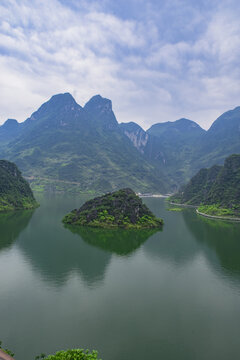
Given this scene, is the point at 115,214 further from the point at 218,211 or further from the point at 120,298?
the point at 218,211

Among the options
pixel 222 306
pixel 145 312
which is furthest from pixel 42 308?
pixel 222 306

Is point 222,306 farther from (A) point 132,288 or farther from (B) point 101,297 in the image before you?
(B) point 101,297

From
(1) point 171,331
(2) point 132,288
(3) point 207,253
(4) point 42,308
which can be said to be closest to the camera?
(1) point 171,331

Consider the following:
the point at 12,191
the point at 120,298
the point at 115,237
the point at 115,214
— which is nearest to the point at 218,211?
the point at 115,214

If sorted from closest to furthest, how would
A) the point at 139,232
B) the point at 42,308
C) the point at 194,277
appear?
the point at 42,308 → the point at 194,277 → the point at 139,232

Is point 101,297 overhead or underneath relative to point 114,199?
underneath

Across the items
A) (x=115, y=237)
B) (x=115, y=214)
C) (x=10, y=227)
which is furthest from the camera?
(x=115, y=214)

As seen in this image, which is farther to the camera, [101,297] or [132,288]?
[132,288]

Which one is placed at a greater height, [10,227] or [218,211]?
[218,211]
